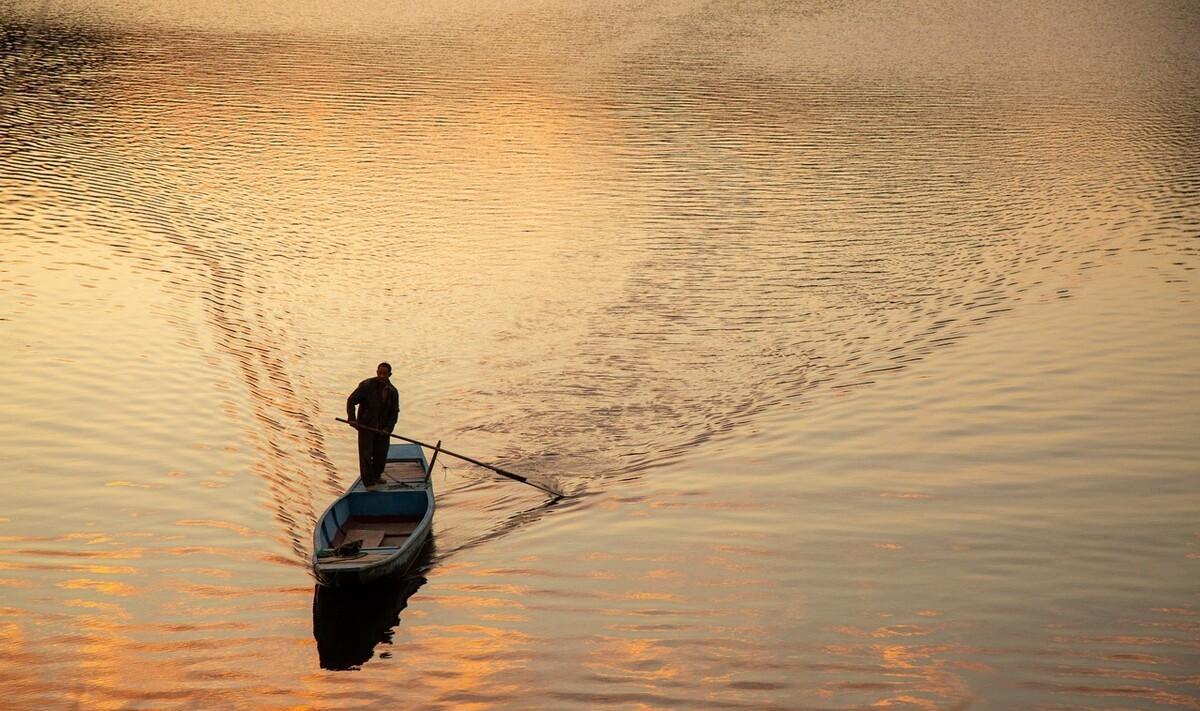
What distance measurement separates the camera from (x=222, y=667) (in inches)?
573

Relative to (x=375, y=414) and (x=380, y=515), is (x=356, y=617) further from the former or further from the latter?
(x=375, y=414)

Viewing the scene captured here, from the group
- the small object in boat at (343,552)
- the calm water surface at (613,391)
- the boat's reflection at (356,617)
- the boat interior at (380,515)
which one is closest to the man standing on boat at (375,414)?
the boat interior at (380,515)

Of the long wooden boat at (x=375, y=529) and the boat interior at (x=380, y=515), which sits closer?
the long wooden boat at (x=375, y=529)

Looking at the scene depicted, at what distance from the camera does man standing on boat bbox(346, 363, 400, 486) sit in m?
18.3

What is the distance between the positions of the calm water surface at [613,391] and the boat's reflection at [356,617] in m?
0.06

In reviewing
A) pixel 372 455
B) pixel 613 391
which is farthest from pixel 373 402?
pixel 613 391

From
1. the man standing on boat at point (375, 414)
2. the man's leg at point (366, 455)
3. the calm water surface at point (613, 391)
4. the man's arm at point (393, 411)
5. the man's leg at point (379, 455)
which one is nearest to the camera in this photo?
the calm water surface at point (613, 391)

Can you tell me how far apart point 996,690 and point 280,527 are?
1000 centimetres

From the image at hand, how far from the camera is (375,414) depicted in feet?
60.8

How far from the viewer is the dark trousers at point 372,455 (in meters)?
18.1

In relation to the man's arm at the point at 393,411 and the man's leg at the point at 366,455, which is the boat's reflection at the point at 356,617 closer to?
the man's leg at the point at 366,455

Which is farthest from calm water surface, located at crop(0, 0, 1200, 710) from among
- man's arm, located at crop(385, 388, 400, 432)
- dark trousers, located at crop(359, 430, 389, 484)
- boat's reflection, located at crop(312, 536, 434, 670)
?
man's arm, located at crop(385, 388, 400, 432)

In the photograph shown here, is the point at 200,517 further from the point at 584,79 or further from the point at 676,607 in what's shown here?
the point at 584,79

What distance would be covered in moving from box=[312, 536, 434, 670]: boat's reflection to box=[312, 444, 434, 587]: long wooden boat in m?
0.33
